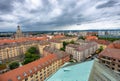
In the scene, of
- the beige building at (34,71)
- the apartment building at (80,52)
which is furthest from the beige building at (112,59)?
the beige building at (34,71)

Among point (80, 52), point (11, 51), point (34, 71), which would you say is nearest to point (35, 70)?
point (34, 71)

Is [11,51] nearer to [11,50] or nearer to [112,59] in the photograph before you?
[11,50]

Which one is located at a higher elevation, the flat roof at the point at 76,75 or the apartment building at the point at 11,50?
the flat roof at the point at 76,75

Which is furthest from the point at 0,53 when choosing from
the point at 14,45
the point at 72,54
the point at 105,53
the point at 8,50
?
the point at 105,53

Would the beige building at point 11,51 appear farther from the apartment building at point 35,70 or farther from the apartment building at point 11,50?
the apartment building at point 35,70

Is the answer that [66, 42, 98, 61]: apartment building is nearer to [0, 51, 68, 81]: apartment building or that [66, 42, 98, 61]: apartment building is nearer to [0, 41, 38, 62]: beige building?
[0, 51, 68, 81]: apartment building

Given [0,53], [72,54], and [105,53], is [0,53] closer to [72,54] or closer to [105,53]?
[72,54]

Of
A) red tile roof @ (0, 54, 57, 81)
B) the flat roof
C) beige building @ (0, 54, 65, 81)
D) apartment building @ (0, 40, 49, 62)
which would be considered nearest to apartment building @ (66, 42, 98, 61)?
beige building @ (0, 54, 65, 81)

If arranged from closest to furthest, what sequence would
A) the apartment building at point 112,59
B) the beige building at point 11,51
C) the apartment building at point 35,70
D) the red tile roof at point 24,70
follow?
the red tile roof at point 24,70 → the apartment building at point 35,70 → the apartment building at point 112,59 → the beige building at point 11,51
